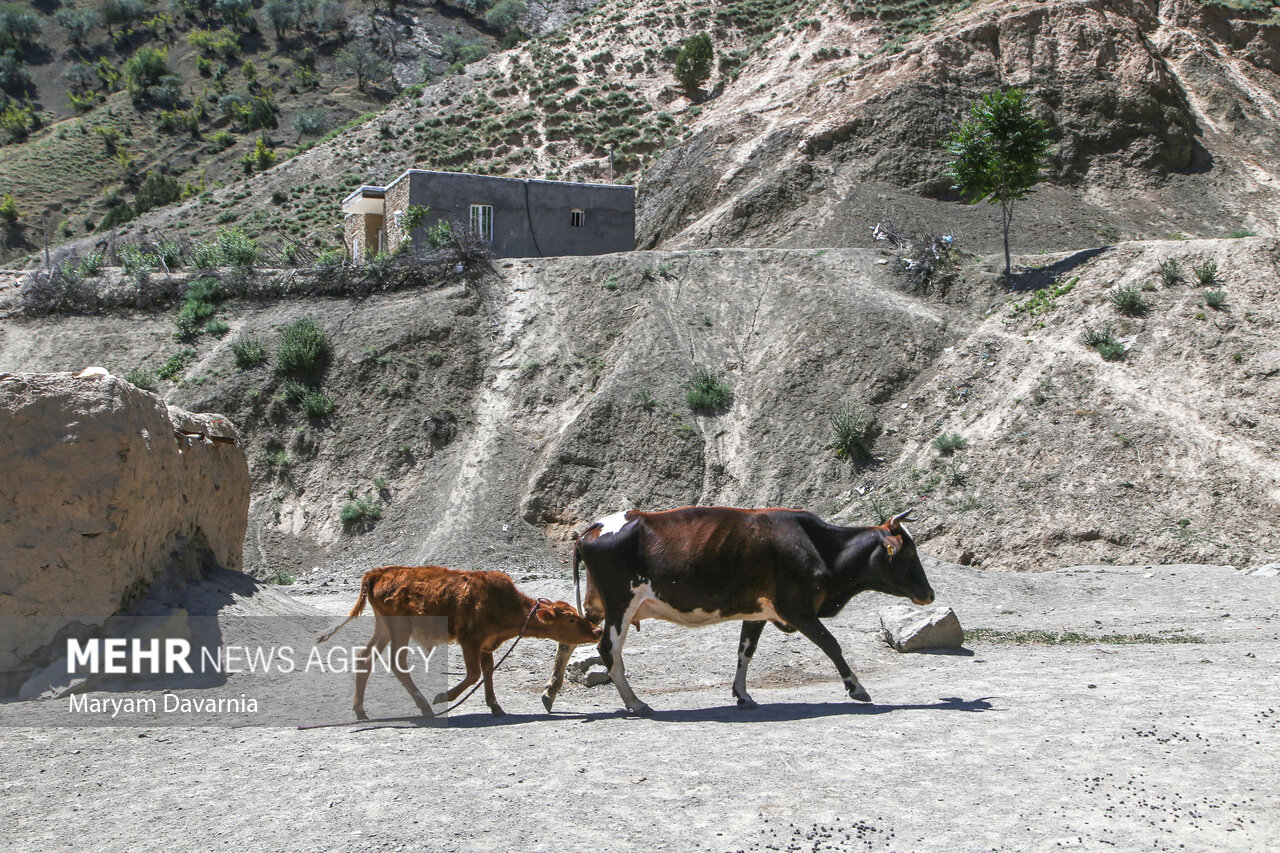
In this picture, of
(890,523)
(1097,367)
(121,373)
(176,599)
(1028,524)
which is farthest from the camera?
(121,373)

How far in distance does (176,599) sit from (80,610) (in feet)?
3.62

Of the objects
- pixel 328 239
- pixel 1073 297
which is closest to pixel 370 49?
pixel 328 239

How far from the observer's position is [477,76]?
206 ft

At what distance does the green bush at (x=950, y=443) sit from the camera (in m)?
22.1

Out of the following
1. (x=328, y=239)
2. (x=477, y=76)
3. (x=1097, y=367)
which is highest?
(x=477, y=76)

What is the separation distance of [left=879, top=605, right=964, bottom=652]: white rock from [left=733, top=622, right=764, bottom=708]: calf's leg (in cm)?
347

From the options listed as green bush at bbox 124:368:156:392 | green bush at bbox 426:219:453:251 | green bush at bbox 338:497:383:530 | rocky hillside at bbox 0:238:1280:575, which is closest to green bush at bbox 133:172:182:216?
rocky hillside at bbox 0:238:1280:575

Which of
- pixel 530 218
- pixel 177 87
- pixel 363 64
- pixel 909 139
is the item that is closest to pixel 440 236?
pixel 530 218

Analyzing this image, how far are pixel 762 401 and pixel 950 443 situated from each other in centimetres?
524

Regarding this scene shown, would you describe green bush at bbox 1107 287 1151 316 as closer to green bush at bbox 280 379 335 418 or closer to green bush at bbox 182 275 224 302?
green bush at bbox 280 379 335 418

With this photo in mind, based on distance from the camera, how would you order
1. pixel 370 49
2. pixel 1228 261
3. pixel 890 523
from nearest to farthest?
pixel 890 523 → pixel 1228 261 → pixel 370 49

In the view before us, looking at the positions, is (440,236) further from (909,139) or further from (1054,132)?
(1054,132)

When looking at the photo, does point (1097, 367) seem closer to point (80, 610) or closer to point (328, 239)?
point (80, 610)

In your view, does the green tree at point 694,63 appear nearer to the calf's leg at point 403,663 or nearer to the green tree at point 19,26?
the calf's leg at point 403,663
